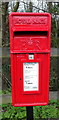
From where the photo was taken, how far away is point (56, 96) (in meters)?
3.70

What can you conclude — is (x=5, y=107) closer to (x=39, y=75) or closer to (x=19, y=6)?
(x=39, y=75)

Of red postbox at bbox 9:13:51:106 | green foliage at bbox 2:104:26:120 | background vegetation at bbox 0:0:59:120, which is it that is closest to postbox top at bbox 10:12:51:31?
red postbox at bbox 9:13:51:106

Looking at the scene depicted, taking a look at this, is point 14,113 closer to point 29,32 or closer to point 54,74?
point 54,74

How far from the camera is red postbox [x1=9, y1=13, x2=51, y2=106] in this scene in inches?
82.7

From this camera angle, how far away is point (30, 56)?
7.04ft

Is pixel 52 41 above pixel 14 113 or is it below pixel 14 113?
above

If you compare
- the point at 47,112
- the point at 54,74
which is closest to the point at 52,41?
the point at 54,74

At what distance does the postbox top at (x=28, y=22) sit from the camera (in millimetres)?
2088

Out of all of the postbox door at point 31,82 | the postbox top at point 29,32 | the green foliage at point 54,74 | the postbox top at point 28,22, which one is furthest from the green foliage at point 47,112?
the postbox top at point 28,22

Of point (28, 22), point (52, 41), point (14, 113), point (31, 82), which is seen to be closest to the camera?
point (28, 22)

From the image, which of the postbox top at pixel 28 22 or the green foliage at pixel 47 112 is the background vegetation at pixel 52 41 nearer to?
the green foliage at pixel 47 112

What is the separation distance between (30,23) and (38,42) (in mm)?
Result: 217

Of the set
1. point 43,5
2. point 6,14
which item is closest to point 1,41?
point 6,14

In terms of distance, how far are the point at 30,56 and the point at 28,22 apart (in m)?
0.36
